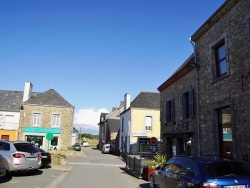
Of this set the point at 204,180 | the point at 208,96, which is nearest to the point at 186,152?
the point at 208,96

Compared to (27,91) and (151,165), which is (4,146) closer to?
(151,165)

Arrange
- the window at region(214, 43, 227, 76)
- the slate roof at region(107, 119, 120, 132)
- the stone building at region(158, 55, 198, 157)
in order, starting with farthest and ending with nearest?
the slate roof at region(107, 119, 120, 132) → the stone building at region(158, 55, 198, 157) → the window at region(214, 43, 227, 76)

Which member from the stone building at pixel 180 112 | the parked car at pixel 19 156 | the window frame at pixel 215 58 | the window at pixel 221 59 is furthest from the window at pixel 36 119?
the window at pixel 221 59

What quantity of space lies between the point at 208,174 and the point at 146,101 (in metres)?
29.8

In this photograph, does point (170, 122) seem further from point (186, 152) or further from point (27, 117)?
point (27, 117)

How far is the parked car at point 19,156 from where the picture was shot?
11716 millimetres

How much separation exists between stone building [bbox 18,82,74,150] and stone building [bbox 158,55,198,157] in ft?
64.9

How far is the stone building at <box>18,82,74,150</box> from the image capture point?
113 feet

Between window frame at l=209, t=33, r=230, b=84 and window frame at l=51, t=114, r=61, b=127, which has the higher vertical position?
window frame at l=209, t=33, r=230, b=84

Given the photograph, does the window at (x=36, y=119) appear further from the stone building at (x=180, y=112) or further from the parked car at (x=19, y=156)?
the parked car at (x=19, y=156)

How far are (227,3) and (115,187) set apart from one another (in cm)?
899

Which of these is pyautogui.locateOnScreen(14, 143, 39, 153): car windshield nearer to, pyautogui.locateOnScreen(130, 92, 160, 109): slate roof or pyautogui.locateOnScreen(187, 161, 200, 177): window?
pyautogui.locateOnScreen(187, 161, 200, 177): window

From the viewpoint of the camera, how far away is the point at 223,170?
6340 mm

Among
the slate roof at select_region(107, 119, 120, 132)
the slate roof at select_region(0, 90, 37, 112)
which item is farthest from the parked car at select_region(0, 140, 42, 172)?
the slate roof at select_region(107, 119, 120, 132)
